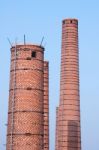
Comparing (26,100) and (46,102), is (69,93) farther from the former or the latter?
(26,100)

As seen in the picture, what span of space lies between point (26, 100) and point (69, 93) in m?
15.7

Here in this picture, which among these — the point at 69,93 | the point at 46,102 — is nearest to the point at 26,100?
the point at 46,102

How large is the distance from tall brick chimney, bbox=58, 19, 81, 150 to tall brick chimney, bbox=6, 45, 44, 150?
49.3 feet

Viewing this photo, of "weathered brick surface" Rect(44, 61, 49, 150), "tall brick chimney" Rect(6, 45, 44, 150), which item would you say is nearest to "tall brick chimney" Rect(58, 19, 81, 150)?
"weathered brick surface" Rect(44, 61, 49, 150)

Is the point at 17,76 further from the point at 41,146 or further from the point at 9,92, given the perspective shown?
the point at 41,146

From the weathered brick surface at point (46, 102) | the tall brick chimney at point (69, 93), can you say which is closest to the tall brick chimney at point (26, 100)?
the weathered brick surface at point (46, 102)

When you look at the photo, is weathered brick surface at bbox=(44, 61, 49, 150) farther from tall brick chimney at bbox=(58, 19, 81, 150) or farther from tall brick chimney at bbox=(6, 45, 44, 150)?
tall brick chimney at bbox=(6, 45, 44, 150)

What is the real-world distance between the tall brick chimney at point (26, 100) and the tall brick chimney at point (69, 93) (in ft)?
49.3

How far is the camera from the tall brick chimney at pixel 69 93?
3628 cm

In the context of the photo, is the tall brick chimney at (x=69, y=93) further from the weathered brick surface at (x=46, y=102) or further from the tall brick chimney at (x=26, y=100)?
the tall brick chimney at (x=26, y=100)

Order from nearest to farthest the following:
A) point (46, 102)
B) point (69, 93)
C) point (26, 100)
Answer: point (26, 100)
point (46, 102)
point (69, 93)

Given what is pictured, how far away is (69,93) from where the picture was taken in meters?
36.5

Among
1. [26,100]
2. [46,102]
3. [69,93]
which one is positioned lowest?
[26,100]

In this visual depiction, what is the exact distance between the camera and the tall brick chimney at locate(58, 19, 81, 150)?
36.3 meters
